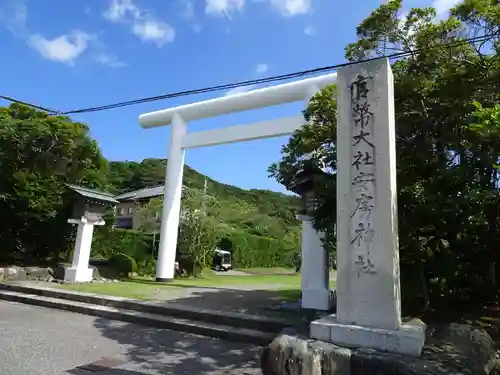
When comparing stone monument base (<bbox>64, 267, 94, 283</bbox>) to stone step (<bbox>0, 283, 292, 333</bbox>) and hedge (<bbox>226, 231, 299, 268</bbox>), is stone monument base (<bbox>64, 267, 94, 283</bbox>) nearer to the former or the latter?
stone step (<bbox>0, 283, 292, 333</bbox>)

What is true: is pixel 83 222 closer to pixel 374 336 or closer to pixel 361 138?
pixel 361 138

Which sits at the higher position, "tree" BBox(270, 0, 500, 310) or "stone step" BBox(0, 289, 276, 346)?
"tree" BBox(270, 0, 500, 310)

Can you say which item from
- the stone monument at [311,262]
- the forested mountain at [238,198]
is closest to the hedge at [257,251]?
the forested mountain at [238,198]

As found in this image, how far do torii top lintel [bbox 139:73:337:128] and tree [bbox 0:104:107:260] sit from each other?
132 inches

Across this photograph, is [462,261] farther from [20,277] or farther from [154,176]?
[154,176]

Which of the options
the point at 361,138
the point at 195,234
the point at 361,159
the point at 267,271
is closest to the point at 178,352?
the point at 361,159

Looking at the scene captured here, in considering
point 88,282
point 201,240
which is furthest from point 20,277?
point 201,240

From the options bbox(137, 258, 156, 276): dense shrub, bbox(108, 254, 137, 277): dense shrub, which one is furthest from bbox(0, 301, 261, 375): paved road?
bbox(137, 258, 156, 276): dense shrub

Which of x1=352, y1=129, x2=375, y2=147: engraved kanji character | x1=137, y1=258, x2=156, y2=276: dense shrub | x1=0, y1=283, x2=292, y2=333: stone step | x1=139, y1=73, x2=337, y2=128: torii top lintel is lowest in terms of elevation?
x1=0, y1=283, x2=292, y2=333: stone step

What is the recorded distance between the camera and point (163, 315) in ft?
27.0

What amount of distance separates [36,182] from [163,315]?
28.9 feet

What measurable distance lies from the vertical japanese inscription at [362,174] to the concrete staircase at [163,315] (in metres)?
2.96

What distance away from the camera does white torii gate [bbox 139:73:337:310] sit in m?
9.12

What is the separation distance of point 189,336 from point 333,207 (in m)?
3.65
